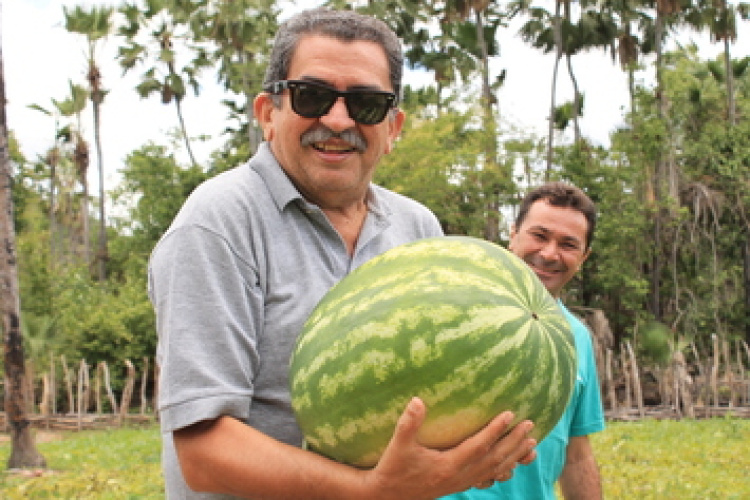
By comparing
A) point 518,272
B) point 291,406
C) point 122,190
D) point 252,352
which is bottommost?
A: point 291,406

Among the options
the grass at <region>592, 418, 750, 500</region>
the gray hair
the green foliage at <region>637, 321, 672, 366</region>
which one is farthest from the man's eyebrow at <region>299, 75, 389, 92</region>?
the green foliage at <region>637, 321, 672, 366</region>

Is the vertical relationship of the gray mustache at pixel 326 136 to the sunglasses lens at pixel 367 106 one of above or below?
below

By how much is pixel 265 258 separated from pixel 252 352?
0.83 ft

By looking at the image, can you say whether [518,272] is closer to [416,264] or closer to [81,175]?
[416,264]

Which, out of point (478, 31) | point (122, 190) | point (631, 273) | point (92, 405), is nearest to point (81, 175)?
point (122, 190)

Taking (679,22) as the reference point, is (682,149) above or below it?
below

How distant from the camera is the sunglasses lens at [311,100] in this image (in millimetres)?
2086

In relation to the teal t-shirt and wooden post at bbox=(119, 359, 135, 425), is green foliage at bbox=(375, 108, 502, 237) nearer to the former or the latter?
wooden post at bbox=(119, 359, 135, 425)

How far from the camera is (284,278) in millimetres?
2023

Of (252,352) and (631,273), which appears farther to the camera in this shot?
(631,273)

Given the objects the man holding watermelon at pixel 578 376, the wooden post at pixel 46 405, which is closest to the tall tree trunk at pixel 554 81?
the wooden post at pixel 46 405

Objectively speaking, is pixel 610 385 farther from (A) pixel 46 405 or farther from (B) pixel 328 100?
(B) pixel 328 100

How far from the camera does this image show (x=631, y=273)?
2250 centimetres

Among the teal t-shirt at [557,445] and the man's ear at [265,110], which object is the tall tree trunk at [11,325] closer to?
the teal t-shirt at [557,445]
